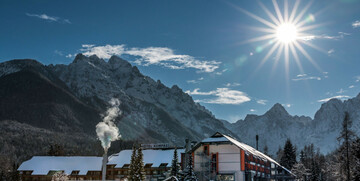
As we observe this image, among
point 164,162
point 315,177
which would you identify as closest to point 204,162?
point 164,162

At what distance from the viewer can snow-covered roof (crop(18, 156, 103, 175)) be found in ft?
330

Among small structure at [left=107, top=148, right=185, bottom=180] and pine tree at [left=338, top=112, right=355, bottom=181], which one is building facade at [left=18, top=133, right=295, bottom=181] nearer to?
small structure at [left=107, top=148, right=185, bottom=180]

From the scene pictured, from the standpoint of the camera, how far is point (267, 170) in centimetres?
8294

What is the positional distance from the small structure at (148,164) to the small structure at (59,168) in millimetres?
3822

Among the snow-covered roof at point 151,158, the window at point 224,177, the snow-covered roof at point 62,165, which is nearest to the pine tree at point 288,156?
the snow-covered roof at point 151,158

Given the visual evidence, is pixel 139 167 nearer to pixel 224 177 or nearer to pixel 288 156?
pixel 224 177

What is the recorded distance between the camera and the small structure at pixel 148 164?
10175 centimetres

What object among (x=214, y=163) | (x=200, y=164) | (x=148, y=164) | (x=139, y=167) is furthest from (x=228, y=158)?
(x=148, y=164)

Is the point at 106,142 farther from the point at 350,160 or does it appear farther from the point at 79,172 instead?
the point at 350,160

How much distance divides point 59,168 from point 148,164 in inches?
935

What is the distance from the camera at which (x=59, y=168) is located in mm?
100688

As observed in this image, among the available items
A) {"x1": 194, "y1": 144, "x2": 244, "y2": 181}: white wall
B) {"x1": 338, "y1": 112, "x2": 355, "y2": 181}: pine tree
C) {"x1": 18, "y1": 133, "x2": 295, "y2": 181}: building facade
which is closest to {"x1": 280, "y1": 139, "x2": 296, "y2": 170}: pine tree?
{"x1": 18, "y1": 133, "x2": 295, "y2": 181}: building facade

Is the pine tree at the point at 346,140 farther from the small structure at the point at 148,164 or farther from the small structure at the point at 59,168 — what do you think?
the small structure at the point at 59,168

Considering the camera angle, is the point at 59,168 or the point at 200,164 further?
the point at 59,168
